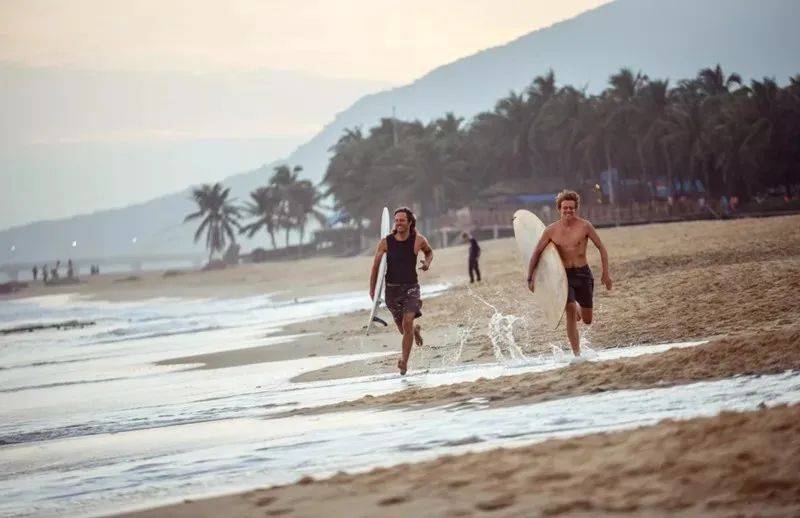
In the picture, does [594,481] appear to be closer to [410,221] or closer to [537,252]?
[537,252]

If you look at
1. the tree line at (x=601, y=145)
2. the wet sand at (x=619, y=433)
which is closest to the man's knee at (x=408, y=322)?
the wet sand at (x=619, y=433)

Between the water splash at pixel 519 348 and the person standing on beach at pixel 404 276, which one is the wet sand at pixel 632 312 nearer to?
the water splash at pixel 519 348

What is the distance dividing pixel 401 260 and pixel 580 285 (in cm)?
171

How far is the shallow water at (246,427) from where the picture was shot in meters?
6.18

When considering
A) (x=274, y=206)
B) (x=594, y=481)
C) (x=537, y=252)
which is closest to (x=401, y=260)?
(x=537, y=252)

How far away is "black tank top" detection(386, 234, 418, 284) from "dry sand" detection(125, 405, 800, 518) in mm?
4951

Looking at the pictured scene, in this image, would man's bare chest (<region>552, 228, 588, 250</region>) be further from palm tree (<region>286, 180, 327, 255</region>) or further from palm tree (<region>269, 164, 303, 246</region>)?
palm tree (<region>269, 164, 303, 246</region>)

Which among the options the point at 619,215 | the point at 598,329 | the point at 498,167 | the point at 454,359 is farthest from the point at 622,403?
the point at 498,167

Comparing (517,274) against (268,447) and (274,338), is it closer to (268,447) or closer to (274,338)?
(274,338)

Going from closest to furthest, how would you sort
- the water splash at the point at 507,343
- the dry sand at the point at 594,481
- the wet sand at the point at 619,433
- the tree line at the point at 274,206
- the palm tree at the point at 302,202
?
the dry sand at the point at 594,481, the wet sand at the point at 619,433, the water splash at the point at 507,343, the palm tree at the point at 302,202, the tree line at the point at 274,206

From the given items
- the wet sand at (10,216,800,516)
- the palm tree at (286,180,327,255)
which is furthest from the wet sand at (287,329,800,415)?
the palm tree at (286,180,327,255)

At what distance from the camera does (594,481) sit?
4816mm

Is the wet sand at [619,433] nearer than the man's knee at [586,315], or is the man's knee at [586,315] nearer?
the wet sand at [619,433]

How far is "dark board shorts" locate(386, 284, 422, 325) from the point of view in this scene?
35.1 ft
